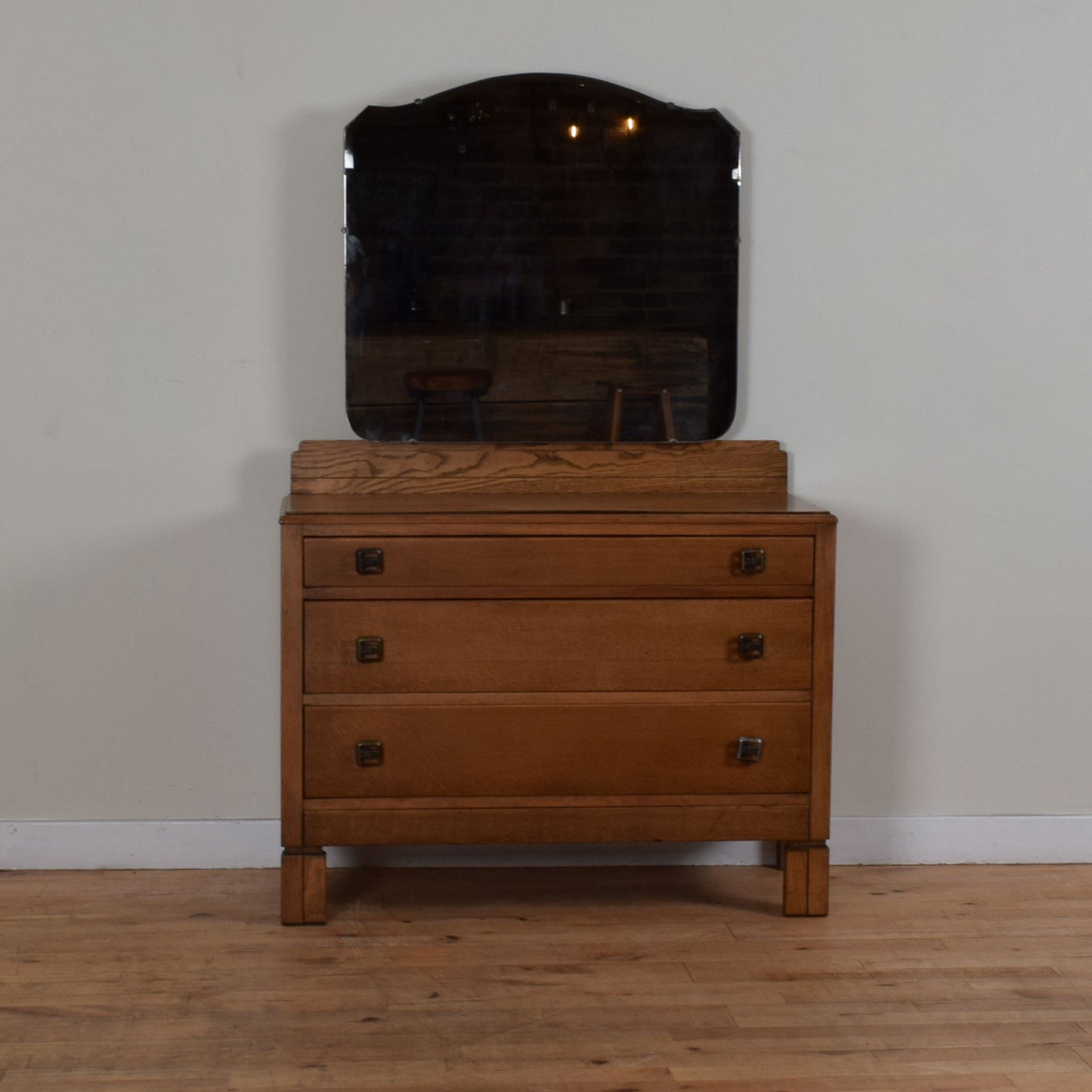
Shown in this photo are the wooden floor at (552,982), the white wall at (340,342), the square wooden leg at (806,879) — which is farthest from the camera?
the white wall at (340,342)

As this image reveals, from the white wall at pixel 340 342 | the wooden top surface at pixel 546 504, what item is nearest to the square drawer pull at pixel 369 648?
the wooden top surface at pixel 546 504

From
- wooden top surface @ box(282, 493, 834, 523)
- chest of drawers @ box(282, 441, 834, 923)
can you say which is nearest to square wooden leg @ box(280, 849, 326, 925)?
chest of drawers @ box(282, 441, 834, 923)

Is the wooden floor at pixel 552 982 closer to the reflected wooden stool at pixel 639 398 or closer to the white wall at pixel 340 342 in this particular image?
the white wall at pixel 340 342

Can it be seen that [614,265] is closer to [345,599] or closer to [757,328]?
[757,328]

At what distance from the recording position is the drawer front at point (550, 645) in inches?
95.7

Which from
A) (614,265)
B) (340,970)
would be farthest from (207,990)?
(614,265)

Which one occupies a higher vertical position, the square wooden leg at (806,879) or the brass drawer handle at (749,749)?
the brass drawer handle at (749,749)

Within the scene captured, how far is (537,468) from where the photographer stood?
9.11 feet

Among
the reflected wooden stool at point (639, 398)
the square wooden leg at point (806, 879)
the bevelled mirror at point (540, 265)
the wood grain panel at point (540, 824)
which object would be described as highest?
the bevelled mirror at point (540, 265)

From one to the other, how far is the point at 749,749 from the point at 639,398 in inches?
31.2

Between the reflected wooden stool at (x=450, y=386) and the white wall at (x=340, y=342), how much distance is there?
169mm

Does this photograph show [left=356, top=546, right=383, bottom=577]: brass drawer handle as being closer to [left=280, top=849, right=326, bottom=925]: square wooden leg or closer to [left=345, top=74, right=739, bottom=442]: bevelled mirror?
[left=345, top=74, right=739, bottom=442]: bevelled mirror

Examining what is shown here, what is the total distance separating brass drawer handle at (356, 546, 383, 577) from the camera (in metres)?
2.41

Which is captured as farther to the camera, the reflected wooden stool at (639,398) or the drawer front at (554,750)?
the reflected wooden stool at (639,398)
